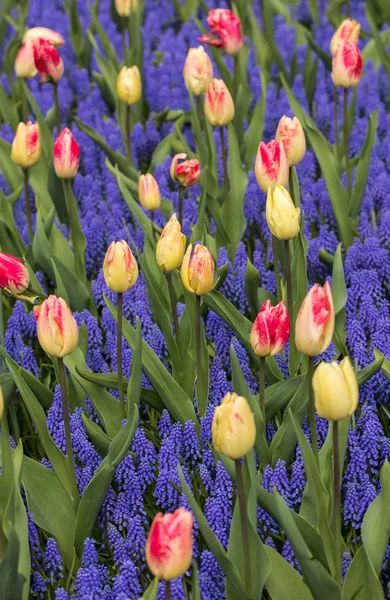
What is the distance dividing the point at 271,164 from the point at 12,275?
23.3 inches

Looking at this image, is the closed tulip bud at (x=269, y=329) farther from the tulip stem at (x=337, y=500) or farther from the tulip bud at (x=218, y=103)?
the tulip bud at (x=218, y=103)

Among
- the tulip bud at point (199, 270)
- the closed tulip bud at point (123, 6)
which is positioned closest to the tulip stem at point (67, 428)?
the tulip bud at point (199, 270)

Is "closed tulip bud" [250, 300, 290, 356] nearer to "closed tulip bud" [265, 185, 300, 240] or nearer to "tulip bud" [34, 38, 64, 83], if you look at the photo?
"closed tulip bud" [265, 185, 300, 240]

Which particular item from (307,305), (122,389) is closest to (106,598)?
(122,389)

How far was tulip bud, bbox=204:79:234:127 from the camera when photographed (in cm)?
244

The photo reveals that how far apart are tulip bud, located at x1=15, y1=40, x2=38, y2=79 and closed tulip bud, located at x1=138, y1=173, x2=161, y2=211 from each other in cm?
95

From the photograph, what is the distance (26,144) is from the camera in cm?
236

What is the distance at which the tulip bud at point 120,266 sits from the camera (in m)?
1.74

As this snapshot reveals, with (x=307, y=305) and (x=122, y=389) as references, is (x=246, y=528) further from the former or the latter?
(x=122, y=389)

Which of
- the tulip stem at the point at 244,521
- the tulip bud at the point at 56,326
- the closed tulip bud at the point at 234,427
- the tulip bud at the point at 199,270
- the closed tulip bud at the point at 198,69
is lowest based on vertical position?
the tulip stem at the point at 244,521

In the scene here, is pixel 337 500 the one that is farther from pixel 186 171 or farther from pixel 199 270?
pixel 186 171

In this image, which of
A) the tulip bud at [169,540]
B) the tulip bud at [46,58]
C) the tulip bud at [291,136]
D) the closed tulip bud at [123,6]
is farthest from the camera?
the closed tulip bud at [123,6]

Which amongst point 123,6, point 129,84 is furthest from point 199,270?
point 123,6

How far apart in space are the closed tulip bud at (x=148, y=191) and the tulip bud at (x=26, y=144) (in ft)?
1.09
